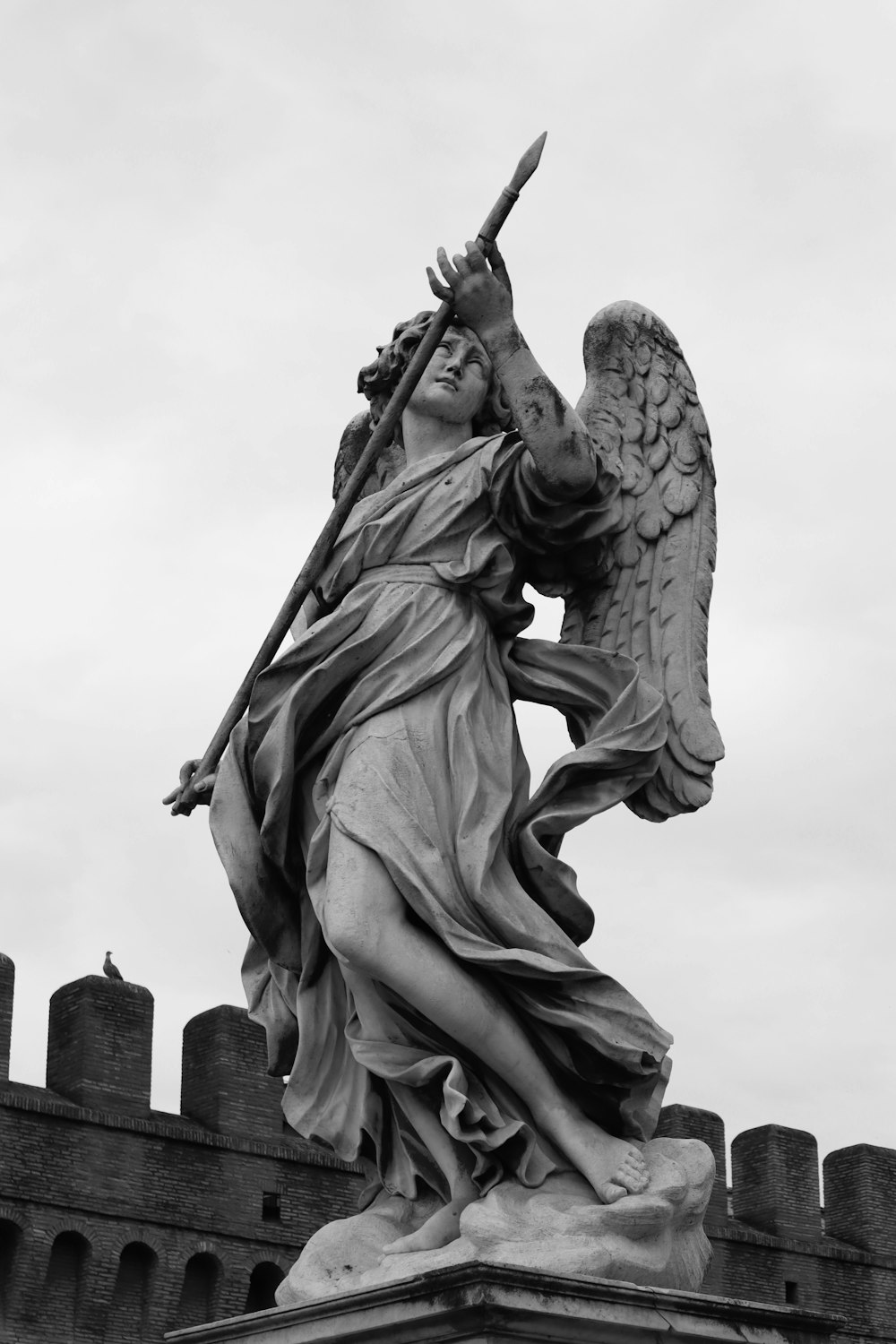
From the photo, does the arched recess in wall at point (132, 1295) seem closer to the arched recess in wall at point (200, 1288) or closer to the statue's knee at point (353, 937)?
the arched recess in wall at point (200, 1288)

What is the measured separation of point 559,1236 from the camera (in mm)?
5723

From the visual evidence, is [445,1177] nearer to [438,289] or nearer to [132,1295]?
[438,289]

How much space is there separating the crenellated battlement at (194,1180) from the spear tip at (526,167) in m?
14.5

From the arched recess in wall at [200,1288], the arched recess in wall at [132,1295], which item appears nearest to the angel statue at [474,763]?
the arched recess in wall at [132,1295]

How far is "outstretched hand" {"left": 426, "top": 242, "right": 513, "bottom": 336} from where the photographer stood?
249 inches

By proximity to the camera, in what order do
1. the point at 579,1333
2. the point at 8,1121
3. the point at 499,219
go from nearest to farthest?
the point at 579,1333
the point at 499,219
the point at 8,1121

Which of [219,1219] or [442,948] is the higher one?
[219,1219]

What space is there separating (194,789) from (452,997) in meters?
0.98

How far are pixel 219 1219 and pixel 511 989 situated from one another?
18.1 m

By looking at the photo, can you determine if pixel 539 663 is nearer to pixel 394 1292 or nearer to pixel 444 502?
pixel 444 502

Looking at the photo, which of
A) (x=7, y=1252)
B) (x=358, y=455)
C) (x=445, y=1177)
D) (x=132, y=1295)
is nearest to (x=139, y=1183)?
(x=132, y=1295)

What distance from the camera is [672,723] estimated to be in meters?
6.51

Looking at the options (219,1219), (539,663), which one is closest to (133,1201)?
(219,1219)

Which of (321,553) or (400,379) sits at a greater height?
(400,379)
